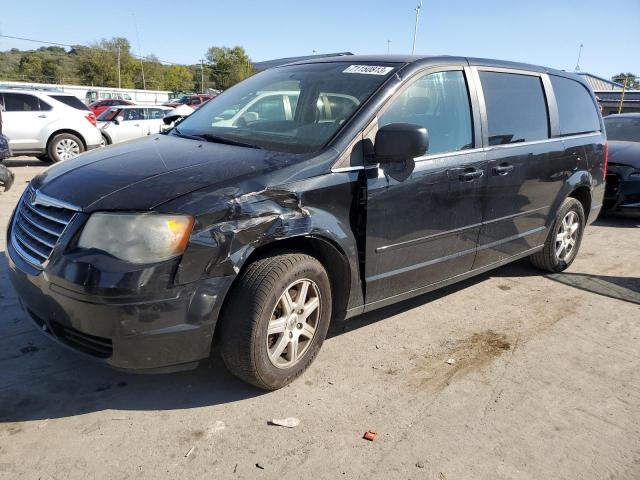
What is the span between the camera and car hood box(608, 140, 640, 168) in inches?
299

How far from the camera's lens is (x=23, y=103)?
1114 cm

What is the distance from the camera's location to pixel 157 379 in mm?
3000

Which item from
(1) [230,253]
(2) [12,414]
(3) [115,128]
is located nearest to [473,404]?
(1) [230,253]

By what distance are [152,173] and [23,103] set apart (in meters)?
10.4

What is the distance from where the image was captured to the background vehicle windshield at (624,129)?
8.60m

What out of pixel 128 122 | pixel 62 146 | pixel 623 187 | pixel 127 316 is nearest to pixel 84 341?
pixel 127 316

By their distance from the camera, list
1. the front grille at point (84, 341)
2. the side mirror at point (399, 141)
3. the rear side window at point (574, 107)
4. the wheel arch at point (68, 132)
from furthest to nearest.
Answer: the wheel arch at point (68, 132) < the rear side window at point (574, 107) < the side mirror at point (399, 141) < the front grille at point (84, 341)

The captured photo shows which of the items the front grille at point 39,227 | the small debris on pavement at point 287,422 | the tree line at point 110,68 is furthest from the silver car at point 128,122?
the tree line at point 110,68

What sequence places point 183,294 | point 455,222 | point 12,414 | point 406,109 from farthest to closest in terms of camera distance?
point 455,222 → point 406,109 → point 12,414 → point 183,294

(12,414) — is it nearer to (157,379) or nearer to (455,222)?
(157,379)

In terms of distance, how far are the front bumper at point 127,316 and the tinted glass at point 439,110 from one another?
1.58 metres

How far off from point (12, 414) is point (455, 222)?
2876 millimetres

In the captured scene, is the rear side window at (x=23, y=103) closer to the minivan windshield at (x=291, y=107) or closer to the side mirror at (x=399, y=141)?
the minivan windshield at (x=291, y=107)

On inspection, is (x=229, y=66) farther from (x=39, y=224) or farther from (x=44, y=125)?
(x=39, y=224)
